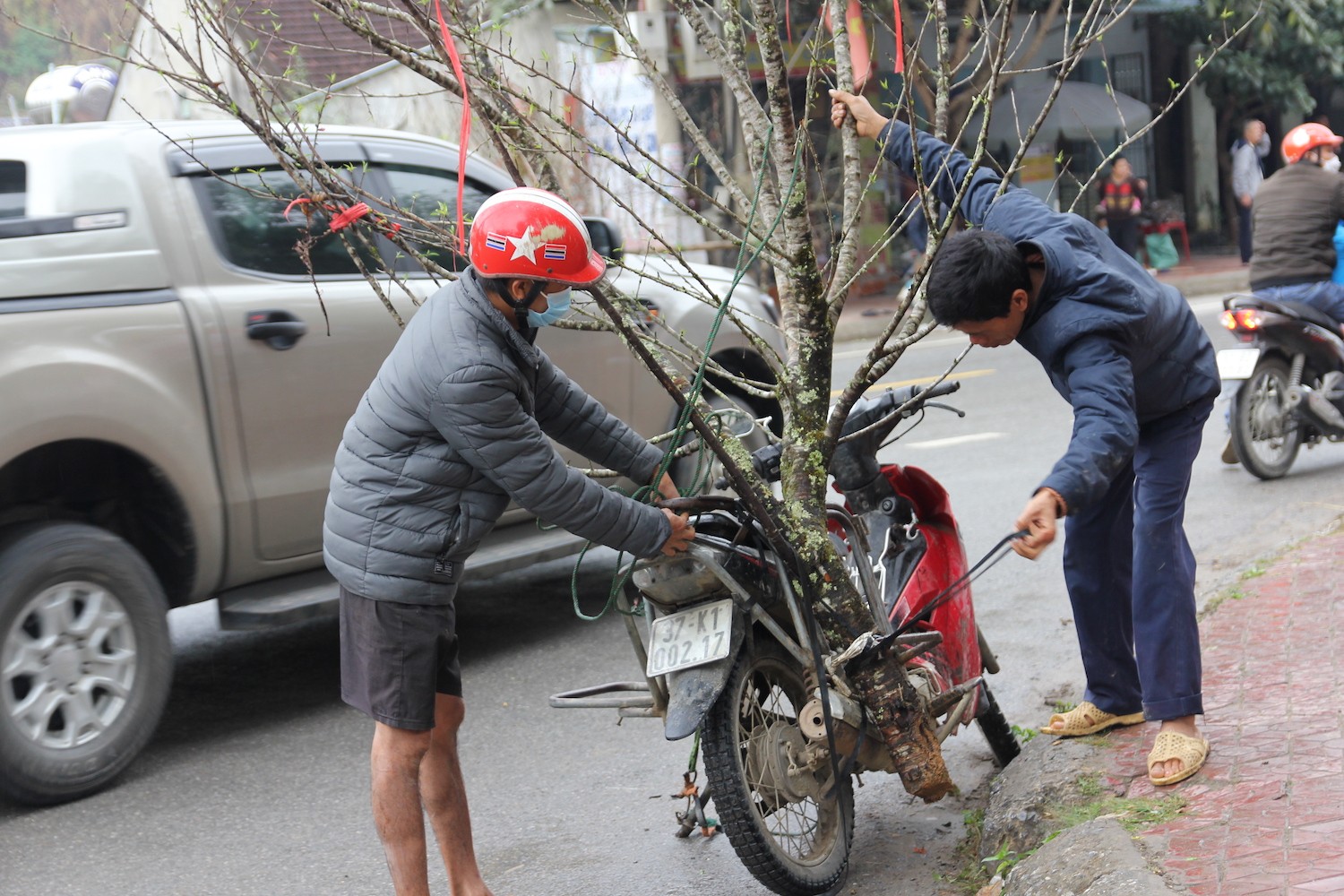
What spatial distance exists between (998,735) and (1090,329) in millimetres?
1466

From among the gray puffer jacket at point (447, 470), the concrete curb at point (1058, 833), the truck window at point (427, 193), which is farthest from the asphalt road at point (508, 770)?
the truck window at point (427, 193)

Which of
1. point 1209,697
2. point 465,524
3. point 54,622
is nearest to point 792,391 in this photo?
point 465,524

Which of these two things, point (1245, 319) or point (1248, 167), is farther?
point (1248, 167)

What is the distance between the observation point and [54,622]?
14.7ft

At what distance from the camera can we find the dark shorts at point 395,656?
3387 millimetres

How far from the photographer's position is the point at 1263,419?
7.91m

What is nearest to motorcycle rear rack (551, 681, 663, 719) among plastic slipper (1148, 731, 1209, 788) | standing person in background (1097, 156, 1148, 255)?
plastic slipper (1148, 731, 1209, 788)

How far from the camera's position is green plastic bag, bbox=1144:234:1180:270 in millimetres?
21000

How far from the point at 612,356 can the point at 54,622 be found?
2.67 metres

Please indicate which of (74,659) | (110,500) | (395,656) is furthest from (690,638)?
(110,500)

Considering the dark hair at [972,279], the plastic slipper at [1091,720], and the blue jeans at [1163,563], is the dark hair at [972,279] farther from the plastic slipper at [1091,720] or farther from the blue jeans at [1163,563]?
the plastic slipper at [1091,720]

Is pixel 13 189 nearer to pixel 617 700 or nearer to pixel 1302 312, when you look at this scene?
pixel 617 700

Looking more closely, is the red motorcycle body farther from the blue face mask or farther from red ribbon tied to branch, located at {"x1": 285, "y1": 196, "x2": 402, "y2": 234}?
red ribbon tied to branch, located at {"x1": 285, "y1": 196, "x2": 402, "y2": 234}

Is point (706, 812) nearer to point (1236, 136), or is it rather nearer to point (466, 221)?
point (466, 221)
